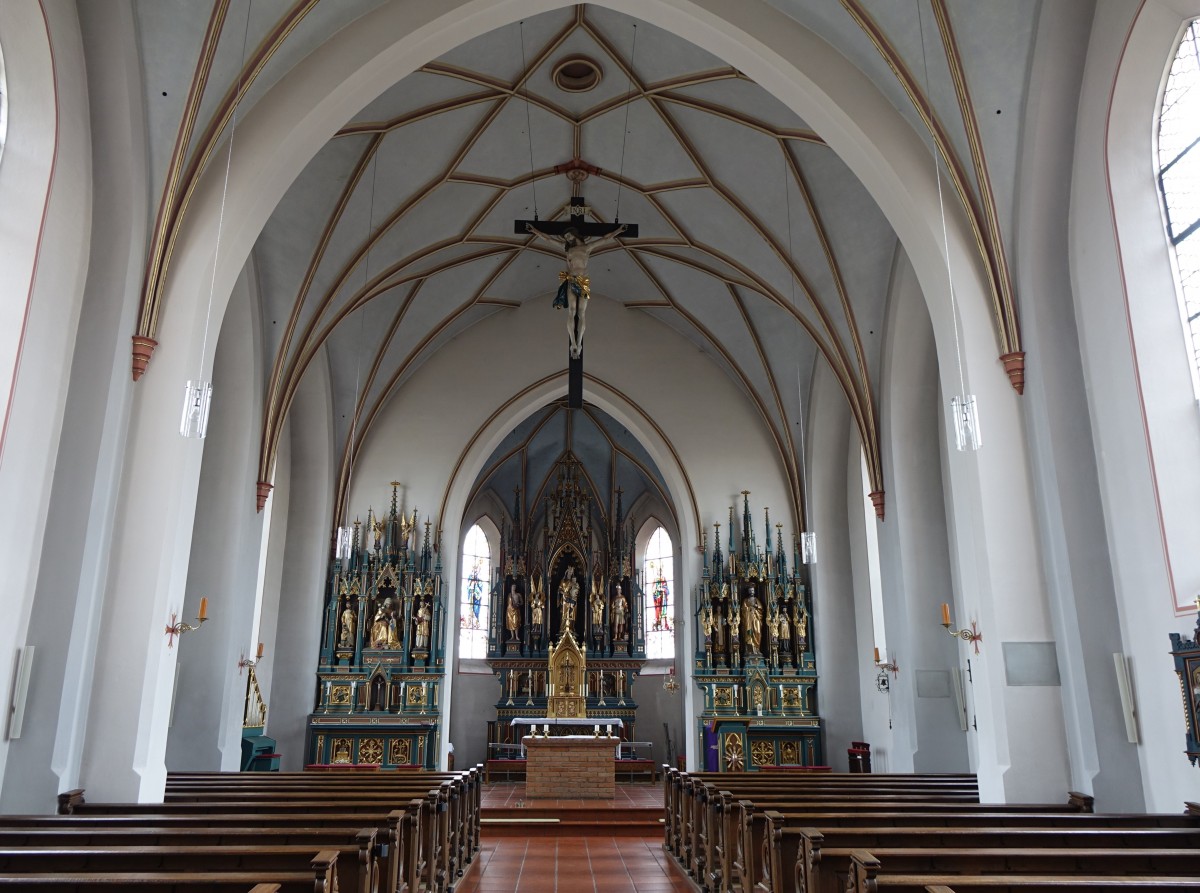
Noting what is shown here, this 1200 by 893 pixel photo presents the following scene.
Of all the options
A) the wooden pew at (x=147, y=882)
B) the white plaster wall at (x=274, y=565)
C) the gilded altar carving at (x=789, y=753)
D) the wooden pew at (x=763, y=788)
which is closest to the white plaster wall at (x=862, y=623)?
the gilded altar carving at (x=789, y=753)

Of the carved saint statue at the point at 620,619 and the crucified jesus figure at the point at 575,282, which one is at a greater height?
the crucified jesus figure at the point at 575,282

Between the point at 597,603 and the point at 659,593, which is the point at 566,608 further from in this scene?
the point at 659,593

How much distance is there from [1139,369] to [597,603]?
17167 mm

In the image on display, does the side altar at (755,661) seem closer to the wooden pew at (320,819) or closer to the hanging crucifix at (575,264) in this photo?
the hanging crucifix at (575,264)

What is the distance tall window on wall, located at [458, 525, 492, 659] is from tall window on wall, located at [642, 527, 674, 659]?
4517mm

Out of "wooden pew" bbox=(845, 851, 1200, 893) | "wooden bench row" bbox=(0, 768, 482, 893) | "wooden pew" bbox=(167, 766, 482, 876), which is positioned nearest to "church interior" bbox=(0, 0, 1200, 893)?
"wooden pew" bbox=(167, 766, 482, 876)

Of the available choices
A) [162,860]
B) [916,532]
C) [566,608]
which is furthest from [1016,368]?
[566,608]

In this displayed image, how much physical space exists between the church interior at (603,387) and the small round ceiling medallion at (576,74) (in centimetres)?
9

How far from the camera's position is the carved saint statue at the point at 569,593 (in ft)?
79.5

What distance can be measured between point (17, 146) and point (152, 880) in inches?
296

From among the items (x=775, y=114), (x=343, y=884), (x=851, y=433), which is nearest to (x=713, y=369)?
(x=851, y=433)

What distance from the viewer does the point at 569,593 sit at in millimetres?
24672

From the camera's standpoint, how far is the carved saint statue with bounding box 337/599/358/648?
61.0 feet

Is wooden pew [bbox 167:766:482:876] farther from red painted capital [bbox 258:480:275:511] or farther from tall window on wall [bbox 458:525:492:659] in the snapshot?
tall window on wall [bbox 458:525:492:659]
